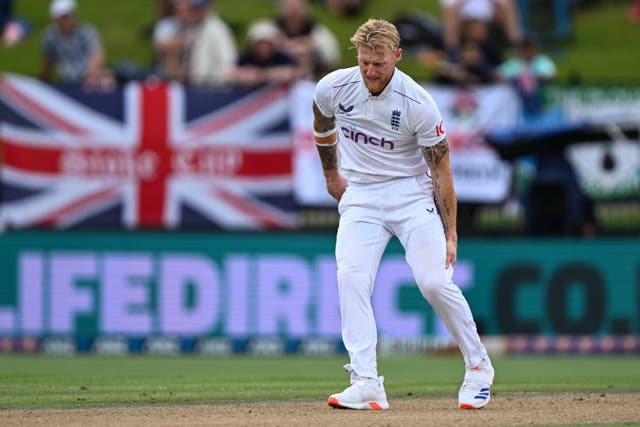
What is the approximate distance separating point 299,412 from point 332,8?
14995 mm

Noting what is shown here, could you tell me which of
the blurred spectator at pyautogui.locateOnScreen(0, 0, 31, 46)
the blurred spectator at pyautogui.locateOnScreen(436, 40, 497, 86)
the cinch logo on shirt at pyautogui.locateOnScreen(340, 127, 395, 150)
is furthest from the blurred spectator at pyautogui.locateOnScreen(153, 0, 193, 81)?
the cinch logo on shirt at pyautogui.locateOnScreen(340, 127, 395, 150)

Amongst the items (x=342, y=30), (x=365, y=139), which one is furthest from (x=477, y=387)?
(x=342, y=30)

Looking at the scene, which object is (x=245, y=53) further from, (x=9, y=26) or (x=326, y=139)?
(x=326, y=139)

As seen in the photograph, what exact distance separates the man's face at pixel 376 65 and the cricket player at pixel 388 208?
1 centimetres

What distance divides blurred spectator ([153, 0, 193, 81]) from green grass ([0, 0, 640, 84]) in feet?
10.8

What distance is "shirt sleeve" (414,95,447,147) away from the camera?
927 centimetres

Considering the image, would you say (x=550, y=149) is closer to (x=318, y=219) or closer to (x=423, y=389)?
(x=318, y=219)

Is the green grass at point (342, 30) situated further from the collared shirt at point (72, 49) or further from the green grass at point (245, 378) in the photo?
the green grass at point (245, 378)

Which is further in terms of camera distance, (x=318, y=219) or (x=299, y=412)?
(x=318, y=219)

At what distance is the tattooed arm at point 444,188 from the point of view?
369 inches

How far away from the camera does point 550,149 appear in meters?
17.7

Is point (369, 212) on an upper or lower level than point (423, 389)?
upper

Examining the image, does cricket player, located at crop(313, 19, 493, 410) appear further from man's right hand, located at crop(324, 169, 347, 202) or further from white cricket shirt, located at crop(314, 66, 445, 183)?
man's right hand, located at crop(324, 169, 347, 202)

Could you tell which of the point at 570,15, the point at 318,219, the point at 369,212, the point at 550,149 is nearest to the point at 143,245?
the point at 318,219
